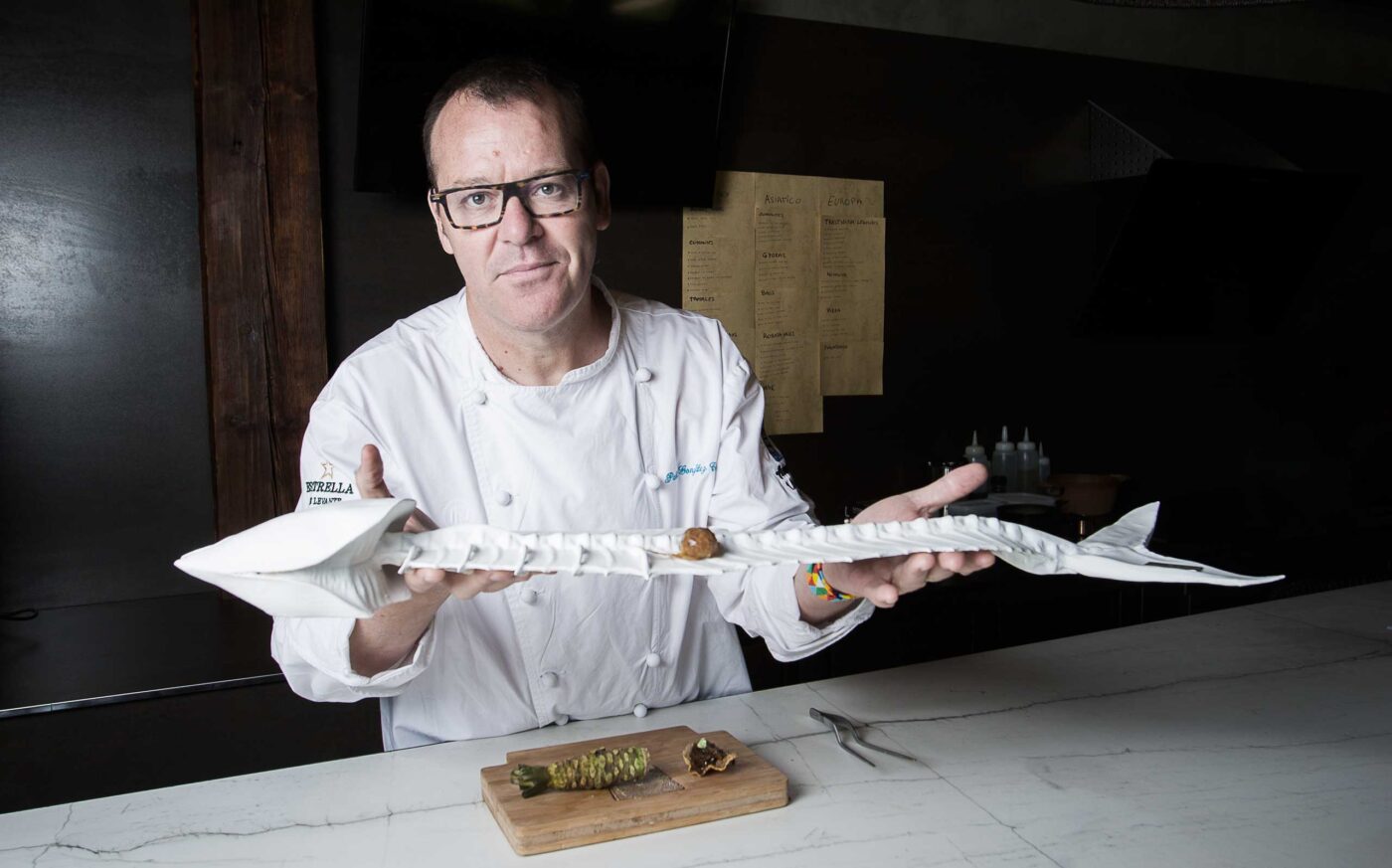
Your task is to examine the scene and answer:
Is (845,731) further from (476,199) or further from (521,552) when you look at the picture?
(476,199)

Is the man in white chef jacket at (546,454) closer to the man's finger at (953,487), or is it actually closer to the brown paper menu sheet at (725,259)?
the man's finger at (953,487)

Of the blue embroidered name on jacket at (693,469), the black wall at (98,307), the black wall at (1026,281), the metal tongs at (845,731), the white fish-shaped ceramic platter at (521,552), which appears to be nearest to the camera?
the white fish-shaped ceramic platter at (521,552)

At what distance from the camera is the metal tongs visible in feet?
4.82

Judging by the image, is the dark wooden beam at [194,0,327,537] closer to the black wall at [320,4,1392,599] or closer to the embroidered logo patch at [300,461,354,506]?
the black wall at [320,4,1392,599]

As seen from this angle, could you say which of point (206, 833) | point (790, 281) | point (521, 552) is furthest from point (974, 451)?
point (206, 833)

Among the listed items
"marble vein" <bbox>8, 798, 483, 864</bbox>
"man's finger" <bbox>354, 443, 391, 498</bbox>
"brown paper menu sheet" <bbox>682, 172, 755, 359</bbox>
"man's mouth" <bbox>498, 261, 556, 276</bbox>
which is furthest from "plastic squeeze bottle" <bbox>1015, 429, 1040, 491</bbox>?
"man's finger" <bbox>354, 443, 391, 498</bbox>

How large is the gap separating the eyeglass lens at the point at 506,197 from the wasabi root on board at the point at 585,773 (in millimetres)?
816

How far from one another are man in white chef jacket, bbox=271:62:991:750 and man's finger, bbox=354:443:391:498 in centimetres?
27

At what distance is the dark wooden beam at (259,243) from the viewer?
2721 mm

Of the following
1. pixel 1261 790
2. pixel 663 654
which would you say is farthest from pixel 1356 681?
pixel 663 654

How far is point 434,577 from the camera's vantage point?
44.5 inches

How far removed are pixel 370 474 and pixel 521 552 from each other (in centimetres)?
21

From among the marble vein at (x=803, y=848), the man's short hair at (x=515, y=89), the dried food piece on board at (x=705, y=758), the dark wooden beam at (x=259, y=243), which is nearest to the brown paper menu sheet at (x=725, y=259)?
the dark wooden beam at (x=259, y=243)

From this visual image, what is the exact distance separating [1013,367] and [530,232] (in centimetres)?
291
